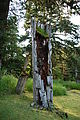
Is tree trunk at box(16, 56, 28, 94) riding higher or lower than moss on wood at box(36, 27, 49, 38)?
lower

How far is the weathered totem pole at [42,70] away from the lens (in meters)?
5.16

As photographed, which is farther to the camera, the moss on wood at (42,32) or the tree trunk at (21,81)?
the tree trunk at (21,81)

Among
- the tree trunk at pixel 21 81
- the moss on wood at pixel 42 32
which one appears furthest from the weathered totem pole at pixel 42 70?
the tree trunk at pixel 21 81

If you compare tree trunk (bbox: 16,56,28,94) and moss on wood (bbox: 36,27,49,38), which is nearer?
moss on wood (bbox: 36,27,49,38)

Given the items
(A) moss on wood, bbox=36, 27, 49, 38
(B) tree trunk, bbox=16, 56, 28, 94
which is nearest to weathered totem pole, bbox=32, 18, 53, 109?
(A) moss on wood, bbox=36, 27, 49, 38

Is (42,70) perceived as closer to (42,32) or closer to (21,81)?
(42,32)

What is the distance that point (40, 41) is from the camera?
5438 millimetres

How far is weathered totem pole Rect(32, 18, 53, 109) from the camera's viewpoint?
516cm

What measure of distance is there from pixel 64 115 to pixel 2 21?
2.40m

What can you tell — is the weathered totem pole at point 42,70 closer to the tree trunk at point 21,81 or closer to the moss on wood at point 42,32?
the moss on wood at point 42,32

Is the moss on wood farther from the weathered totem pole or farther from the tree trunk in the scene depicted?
the tree trunk

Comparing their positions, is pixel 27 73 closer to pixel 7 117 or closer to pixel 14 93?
pixel 14 93

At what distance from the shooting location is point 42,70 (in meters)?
5.27

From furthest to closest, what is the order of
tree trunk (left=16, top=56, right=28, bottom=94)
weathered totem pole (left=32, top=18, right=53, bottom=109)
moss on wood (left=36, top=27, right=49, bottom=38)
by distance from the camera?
tree trunk (left=16, top=56, right=28, bottom=94)
moss on wood (left=36, top=27, right=49, bottom=38)
weathered totem pole (left=32, top=18, right=53, bottom=109)
